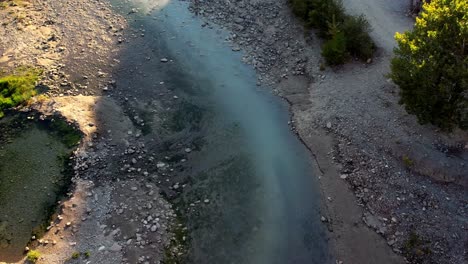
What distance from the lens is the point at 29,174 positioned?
2705 centimetres

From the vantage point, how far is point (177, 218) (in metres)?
24.5

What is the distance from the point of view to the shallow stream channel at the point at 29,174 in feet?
79.0

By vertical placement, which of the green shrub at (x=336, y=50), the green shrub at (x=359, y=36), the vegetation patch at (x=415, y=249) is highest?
the green shrub at (x=359, y=36)

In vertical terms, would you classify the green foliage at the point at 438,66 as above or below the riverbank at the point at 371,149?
above

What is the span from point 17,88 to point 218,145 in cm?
1584

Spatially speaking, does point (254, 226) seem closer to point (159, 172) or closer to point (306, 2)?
point (159, 172)

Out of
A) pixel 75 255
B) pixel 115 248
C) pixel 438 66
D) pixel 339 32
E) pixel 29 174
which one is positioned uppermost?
pixel 438 66

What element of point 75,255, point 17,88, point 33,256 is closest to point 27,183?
point 33,256

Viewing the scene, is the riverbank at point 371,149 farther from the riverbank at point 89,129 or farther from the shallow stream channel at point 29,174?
the shallow stream channel at point 29,174

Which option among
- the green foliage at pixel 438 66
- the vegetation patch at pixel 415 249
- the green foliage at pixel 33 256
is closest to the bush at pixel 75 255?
the green foliage at pixel 33 256

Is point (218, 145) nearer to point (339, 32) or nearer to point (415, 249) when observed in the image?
point (339, 32)

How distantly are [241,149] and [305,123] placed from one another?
193 inches

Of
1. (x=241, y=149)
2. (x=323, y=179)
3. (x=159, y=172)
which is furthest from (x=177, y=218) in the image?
(x=323, y=179)

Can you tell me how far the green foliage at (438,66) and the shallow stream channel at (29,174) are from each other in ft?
69.4
